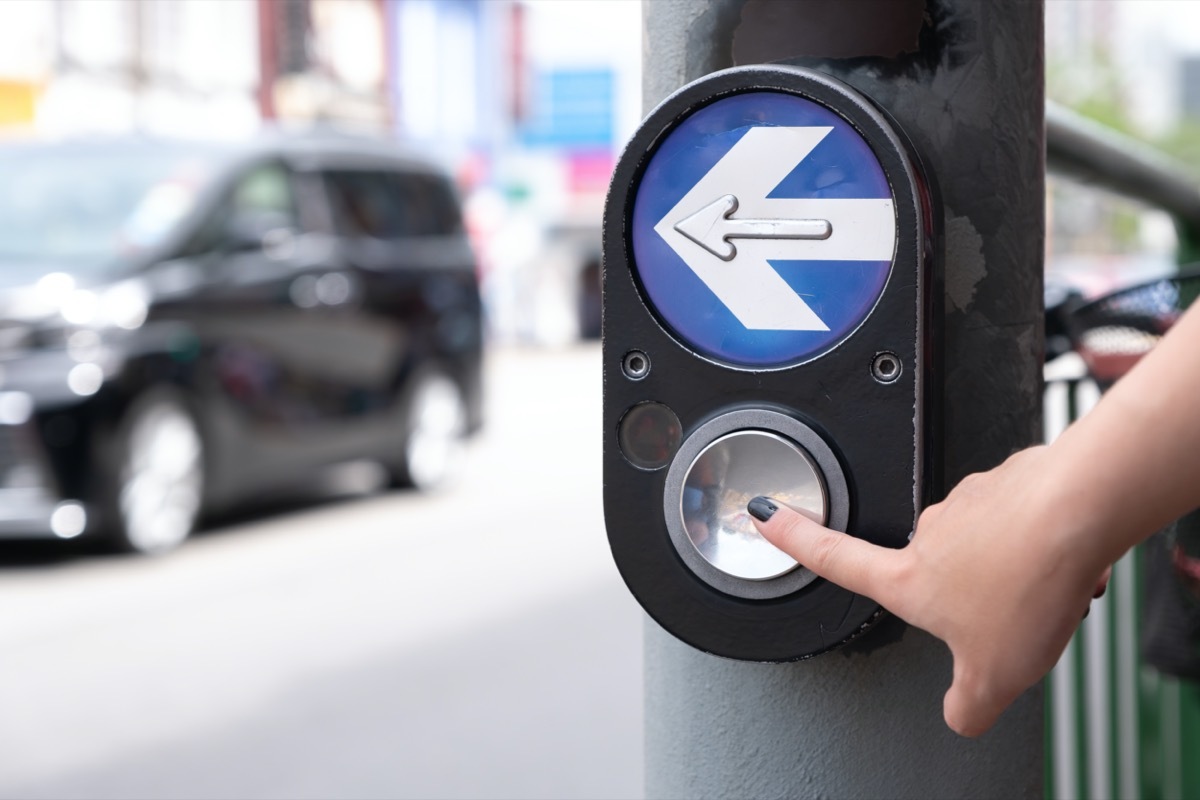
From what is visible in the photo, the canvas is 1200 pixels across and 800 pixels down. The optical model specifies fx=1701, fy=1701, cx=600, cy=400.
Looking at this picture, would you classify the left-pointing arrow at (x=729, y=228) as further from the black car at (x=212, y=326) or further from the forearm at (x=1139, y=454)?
the black car at (x=212, y=326)

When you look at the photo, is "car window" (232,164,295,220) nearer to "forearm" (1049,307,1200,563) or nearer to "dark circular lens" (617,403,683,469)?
"dark circular lens" (617,403,683,469)

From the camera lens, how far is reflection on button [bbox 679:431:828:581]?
103 cm

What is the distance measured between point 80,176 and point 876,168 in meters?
7.27

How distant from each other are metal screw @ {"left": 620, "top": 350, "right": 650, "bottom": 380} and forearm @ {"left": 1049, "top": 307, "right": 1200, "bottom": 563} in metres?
0.32

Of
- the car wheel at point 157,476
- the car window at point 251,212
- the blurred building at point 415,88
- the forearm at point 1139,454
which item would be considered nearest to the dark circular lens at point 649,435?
the forearm at point 1139,454

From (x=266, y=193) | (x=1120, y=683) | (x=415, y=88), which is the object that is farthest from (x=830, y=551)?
(x=415, y=88)

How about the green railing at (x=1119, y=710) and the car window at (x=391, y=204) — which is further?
the car window at (x=391, y=204)

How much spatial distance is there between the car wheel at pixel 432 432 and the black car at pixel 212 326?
0.05 feet

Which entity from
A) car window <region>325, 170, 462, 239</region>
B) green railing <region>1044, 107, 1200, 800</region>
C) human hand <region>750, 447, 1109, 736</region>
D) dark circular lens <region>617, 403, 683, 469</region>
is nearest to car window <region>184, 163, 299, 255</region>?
car window <region>325, 170, 462, 239</region>

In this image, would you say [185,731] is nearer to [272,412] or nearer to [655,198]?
[272,412]

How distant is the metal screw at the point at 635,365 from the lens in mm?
1086

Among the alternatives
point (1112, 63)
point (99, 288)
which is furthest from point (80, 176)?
point (1112, 63)

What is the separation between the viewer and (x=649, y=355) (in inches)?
42.7

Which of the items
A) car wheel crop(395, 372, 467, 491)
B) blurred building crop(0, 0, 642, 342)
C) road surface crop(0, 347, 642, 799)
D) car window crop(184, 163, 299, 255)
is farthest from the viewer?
blurred building crop(0, 0, 642, 342)
